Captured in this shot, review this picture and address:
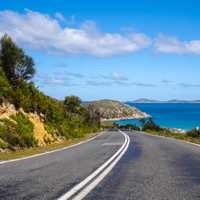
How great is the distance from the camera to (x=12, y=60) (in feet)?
118

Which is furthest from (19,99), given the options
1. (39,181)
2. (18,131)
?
(39,181)

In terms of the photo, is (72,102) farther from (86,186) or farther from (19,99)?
(86,186)

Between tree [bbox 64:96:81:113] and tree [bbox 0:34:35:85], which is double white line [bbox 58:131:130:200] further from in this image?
tree [bbox 64:96:81:113]

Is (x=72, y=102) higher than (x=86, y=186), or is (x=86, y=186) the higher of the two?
(x=72, y=102)

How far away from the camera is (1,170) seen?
36.0 ft

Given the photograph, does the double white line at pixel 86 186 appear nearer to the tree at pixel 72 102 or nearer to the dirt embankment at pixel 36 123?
the dirt embankment at pixel 36 123

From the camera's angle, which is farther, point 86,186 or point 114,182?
point 114,182

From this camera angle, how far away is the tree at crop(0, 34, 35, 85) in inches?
1411

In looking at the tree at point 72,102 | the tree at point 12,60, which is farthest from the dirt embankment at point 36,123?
the tree at point 72,102

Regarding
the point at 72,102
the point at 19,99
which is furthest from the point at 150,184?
the point at 72,102

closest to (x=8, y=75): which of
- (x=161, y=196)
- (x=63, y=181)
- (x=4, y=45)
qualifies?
(x=4, y=45)

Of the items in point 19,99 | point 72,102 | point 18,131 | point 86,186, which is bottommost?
point 86,186

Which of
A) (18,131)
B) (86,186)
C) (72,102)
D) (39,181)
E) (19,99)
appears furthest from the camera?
(72,102)

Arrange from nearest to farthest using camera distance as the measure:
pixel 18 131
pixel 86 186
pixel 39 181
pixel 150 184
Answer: pixel 86 186
pixel 150 184
pixel 39 181
pixel 18 131
